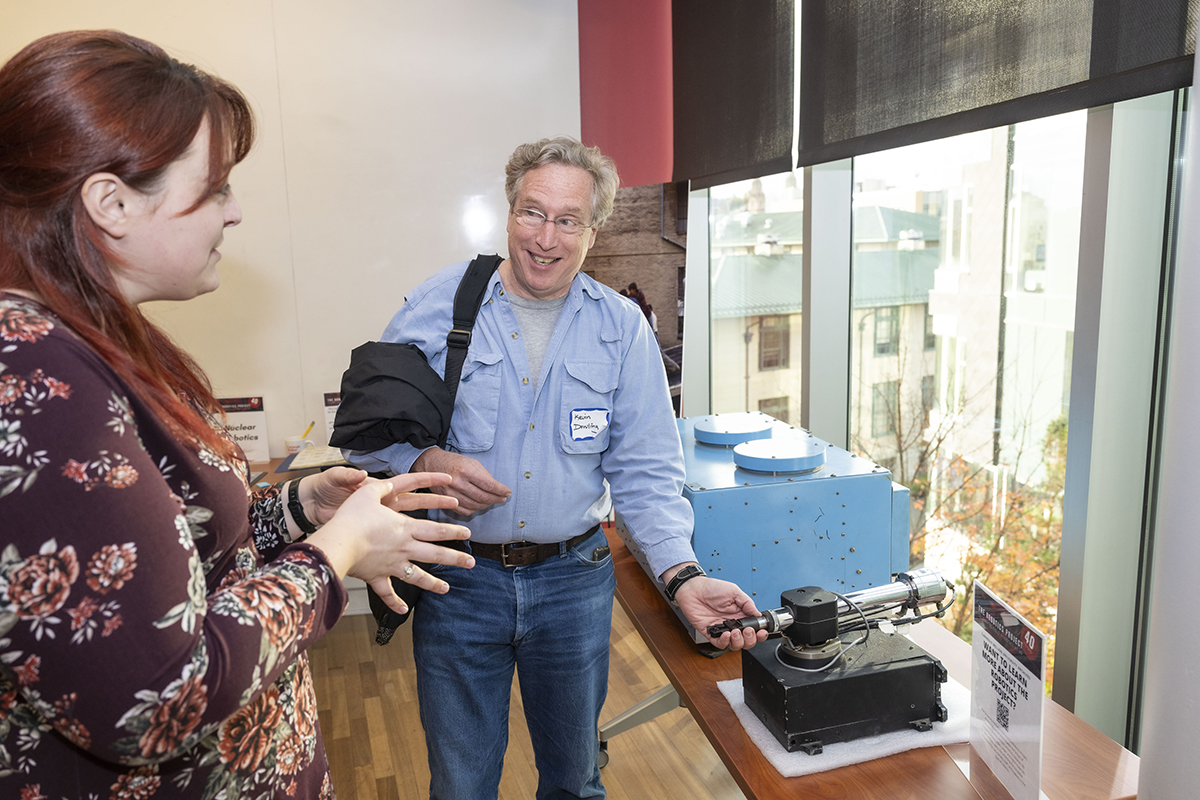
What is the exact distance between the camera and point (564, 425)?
5.08 ft

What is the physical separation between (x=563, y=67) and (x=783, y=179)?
1.21 meters

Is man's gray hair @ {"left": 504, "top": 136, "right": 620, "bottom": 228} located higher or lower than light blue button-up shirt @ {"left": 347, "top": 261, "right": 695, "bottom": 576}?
higher

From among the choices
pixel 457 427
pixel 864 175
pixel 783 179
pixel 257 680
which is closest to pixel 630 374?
pixel 457 427

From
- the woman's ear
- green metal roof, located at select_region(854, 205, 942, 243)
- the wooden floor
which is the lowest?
the wooden floor

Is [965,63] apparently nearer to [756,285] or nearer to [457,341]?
[457,341]

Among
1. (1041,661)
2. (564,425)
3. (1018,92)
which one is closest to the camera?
(1041,661)

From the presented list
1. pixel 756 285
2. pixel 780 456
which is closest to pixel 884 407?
pixel 756 285

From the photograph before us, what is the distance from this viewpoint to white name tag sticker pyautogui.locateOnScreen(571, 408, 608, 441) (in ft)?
5.09

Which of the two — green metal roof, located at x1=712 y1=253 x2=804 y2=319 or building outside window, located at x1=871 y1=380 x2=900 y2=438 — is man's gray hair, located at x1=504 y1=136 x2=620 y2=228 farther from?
building outside window, located at x1=871 y1=380 x2=900 y2=438

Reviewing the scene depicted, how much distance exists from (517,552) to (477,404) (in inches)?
11.8

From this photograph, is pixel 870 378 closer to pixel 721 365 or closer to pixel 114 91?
pixel 721 365

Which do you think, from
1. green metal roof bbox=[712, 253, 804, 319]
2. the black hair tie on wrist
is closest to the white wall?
green metal roof bbox=[712, 253, 804, 319]

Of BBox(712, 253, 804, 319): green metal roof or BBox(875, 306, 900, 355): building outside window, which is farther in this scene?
BBox(712, 253, 804, 319): green metal roof

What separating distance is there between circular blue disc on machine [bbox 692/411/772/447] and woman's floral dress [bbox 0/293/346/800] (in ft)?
3.90
